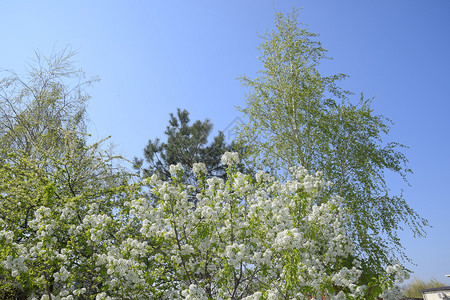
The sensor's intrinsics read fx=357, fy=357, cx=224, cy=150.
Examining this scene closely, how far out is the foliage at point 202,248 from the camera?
518 centimetres

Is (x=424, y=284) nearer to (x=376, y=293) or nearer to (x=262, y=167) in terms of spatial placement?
(x=262, y=167)

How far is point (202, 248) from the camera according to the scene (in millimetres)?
5602

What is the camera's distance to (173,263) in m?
5.66

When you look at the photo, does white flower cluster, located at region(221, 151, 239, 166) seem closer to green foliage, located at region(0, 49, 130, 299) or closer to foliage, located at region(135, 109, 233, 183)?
green foliage, located at region(0, 49, 130, 299)

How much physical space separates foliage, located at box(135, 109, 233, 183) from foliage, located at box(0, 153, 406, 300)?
9.63 meters

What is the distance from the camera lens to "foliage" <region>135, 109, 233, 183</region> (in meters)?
16.1

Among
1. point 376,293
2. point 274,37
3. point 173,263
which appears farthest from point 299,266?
point 274,37

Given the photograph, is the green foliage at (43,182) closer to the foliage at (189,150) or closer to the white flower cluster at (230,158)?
the white flower cluster at (230,158)

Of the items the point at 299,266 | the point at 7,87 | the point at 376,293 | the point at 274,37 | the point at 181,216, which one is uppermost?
the point at 274,37

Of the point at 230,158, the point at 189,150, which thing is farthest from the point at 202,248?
the point at 189,150

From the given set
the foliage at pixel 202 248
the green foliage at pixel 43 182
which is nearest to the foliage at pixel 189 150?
the green foliage at pixel 43 182

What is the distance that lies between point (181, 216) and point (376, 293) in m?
3.09

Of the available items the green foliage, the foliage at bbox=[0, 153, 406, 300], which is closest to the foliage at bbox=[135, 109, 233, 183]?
the green foliage

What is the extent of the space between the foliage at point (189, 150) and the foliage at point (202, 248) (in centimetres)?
963
